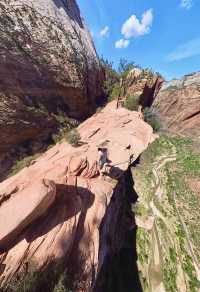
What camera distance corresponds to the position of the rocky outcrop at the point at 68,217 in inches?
188

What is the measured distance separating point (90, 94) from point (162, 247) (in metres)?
8.75

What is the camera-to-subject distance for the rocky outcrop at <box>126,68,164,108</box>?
15.3 meters

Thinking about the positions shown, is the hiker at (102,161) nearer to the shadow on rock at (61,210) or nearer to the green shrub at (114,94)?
the shadow on rock at (61,210)

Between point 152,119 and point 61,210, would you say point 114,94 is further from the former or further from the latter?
point 61,210

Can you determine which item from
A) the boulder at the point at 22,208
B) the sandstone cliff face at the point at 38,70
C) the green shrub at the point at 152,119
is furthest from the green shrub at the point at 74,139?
the green shrub at the point at 152,119

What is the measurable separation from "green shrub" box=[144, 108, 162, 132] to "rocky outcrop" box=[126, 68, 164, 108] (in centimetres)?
70

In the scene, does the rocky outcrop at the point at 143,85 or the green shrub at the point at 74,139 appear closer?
the green shrub at the point at 74,139

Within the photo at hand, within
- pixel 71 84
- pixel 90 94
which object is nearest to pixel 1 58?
pixel 71 84

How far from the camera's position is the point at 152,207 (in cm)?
988

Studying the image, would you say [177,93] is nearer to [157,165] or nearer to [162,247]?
[157,165]

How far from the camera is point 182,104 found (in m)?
16.1

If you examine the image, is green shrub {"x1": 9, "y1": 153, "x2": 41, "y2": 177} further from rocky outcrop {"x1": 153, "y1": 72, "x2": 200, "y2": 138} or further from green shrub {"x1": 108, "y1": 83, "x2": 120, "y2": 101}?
rocky outcrop {"x1": 153, "y1": 72, "x2": 200, "y2": 138}

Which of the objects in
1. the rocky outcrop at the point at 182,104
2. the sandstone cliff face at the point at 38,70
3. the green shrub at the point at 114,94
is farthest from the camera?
the rocky outcrop at the point at 182,104

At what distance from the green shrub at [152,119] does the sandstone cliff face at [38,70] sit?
163 inches
